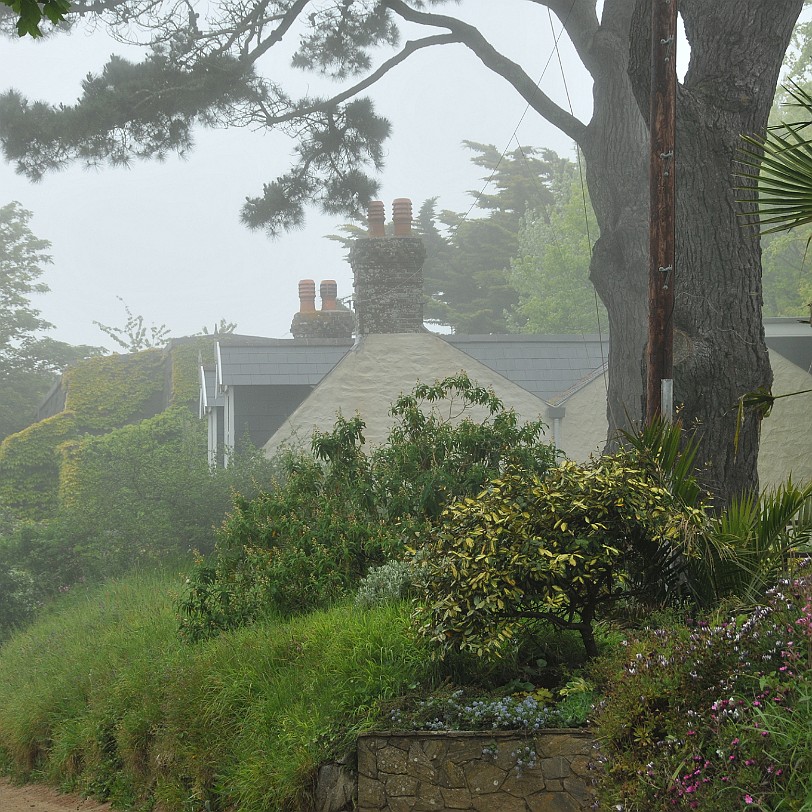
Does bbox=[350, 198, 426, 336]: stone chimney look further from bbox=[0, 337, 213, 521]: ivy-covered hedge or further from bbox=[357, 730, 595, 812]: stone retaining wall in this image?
bbox=[357, 730, 595, 812]: stone retaining wall

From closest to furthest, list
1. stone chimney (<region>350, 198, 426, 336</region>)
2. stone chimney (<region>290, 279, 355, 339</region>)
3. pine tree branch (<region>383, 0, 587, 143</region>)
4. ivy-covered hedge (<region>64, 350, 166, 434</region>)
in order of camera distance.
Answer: pine tree branch (<region>383, 0, 587, 143</region>), stone chimney (<region>350, 198, 426, 336</region>), stone chimney (<region>290, 279, 355, 339</region>), ivy-covered hedge (<region>64, 350, 166, 434</region>)

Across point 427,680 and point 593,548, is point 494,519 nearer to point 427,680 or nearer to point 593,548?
point 593,548

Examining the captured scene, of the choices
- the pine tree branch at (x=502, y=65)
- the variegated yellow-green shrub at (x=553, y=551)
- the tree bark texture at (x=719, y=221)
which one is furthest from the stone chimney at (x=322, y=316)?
the variegated yellow-green shrub at (x=553, y=551)

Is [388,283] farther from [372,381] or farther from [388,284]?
[372,381]

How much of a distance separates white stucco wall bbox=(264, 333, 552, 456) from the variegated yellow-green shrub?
13.0 m

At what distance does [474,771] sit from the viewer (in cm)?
767

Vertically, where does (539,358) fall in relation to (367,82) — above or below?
below

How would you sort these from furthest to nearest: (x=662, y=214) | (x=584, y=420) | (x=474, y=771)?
1. (x=584, y=420)
2. (x=662, y=214)
3. (x=474, y=771)

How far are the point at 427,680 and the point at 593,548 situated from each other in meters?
1.56

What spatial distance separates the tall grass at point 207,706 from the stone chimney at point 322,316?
17.2 metres

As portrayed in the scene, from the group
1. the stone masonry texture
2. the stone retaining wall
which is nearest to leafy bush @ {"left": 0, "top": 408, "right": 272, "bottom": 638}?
the stone masonry texture

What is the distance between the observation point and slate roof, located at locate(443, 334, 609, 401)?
961 inches

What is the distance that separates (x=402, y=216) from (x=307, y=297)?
28.2 feet

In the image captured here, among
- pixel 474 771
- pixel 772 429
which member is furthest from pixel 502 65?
pixel 474 771
